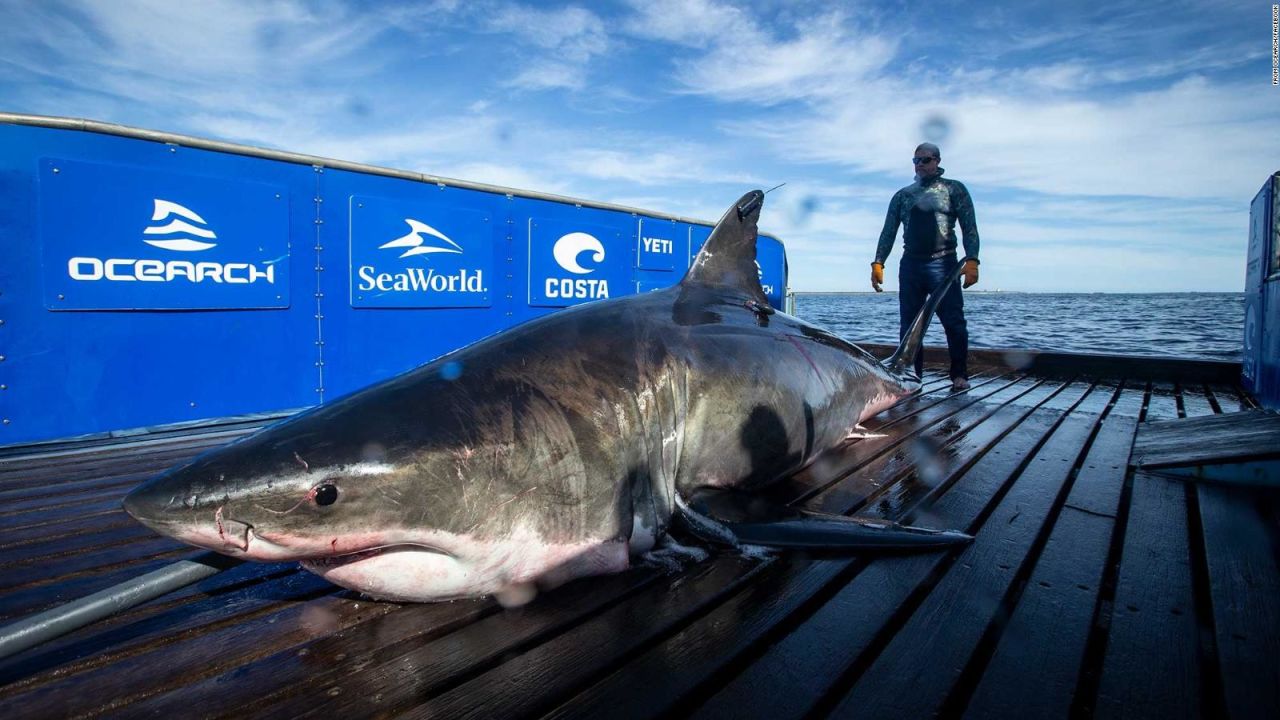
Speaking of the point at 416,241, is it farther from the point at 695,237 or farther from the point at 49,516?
the point at 695,237

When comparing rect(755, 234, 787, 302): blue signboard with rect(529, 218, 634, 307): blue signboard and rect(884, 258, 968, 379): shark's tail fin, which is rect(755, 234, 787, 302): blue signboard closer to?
rect(529, 218, 634, 307): blue signboard

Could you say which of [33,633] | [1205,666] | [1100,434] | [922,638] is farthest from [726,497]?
[1100,434]

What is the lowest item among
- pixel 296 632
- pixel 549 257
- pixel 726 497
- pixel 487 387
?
pixel 296 632

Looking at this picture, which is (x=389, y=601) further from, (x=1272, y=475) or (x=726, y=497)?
(x=1272, y=475)

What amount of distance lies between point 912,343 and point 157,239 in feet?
19.8

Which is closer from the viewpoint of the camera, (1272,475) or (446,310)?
(1272,475)

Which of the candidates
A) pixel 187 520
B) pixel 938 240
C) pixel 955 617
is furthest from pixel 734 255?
pixel 938 240

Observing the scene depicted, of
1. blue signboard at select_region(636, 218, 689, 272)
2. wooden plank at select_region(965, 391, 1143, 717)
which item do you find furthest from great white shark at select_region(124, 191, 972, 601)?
blue signboard at select_region(636, 218, 689, 272)

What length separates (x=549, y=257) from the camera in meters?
7.23

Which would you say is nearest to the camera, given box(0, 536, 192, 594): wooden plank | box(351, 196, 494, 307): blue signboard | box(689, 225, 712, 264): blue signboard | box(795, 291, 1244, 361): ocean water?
box(0, 536, 192, 594): wooden plank

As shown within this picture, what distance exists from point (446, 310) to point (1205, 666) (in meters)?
5.99

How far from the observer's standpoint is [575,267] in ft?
24.7

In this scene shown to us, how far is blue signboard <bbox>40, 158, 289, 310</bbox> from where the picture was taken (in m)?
4.30

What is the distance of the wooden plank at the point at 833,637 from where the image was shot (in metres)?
1.50
